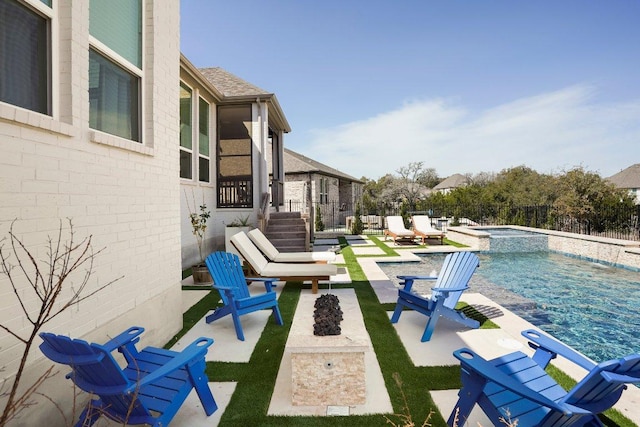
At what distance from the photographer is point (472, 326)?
4.59 meters

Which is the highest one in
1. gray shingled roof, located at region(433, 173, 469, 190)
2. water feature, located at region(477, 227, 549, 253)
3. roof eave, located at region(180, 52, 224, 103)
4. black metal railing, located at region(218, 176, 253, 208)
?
gray shingled roof, located at region(433, 173, 469, 190)

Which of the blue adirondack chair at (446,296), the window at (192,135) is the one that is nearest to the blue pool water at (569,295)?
the blue adirondack chair at (446,296)

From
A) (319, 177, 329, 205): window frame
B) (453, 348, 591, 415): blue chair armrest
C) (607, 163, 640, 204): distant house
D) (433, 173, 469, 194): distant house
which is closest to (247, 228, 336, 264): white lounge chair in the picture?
(453, 348, 591, 415): blue chair armrest

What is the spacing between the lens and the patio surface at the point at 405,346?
277 centimetres

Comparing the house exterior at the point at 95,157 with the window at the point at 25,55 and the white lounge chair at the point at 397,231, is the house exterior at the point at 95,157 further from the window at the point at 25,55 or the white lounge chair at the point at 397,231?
the white lounge chair at the point at 397,231

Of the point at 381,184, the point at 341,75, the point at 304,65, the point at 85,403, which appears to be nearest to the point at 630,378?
the point at 85,403

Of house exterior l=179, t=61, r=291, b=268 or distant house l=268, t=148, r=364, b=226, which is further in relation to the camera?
distant house l=268, t=148, r=364, b=226

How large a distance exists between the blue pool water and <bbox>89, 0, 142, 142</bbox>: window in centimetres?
623

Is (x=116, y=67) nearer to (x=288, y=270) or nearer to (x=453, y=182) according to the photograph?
(x=288, y=270)

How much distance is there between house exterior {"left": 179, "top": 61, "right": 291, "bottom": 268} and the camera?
9.62 metres

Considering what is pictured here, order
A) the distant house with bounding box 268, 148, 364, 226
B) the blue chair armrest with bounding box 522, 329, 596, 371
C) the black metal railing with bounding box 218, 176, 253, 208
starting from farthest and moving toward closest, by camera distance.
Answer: the distant house with bounding box 268, 148, 364, 226 → the black metal railing with bounding box 218, 176, 253, 208 → the blue chair armrest with bounding box 522, 329, 596, 371

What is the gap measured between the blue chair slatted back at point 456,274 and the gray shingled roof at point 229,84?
8984mm

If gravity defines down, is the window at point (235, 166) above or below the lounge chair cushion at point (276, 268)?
above

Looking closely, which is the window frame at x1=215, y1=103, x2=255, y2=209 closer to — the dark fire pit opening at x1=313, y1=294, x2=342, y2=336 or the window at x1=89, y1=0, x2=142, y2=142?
the window at x1=89, y1=0, x2=142, y2=142
